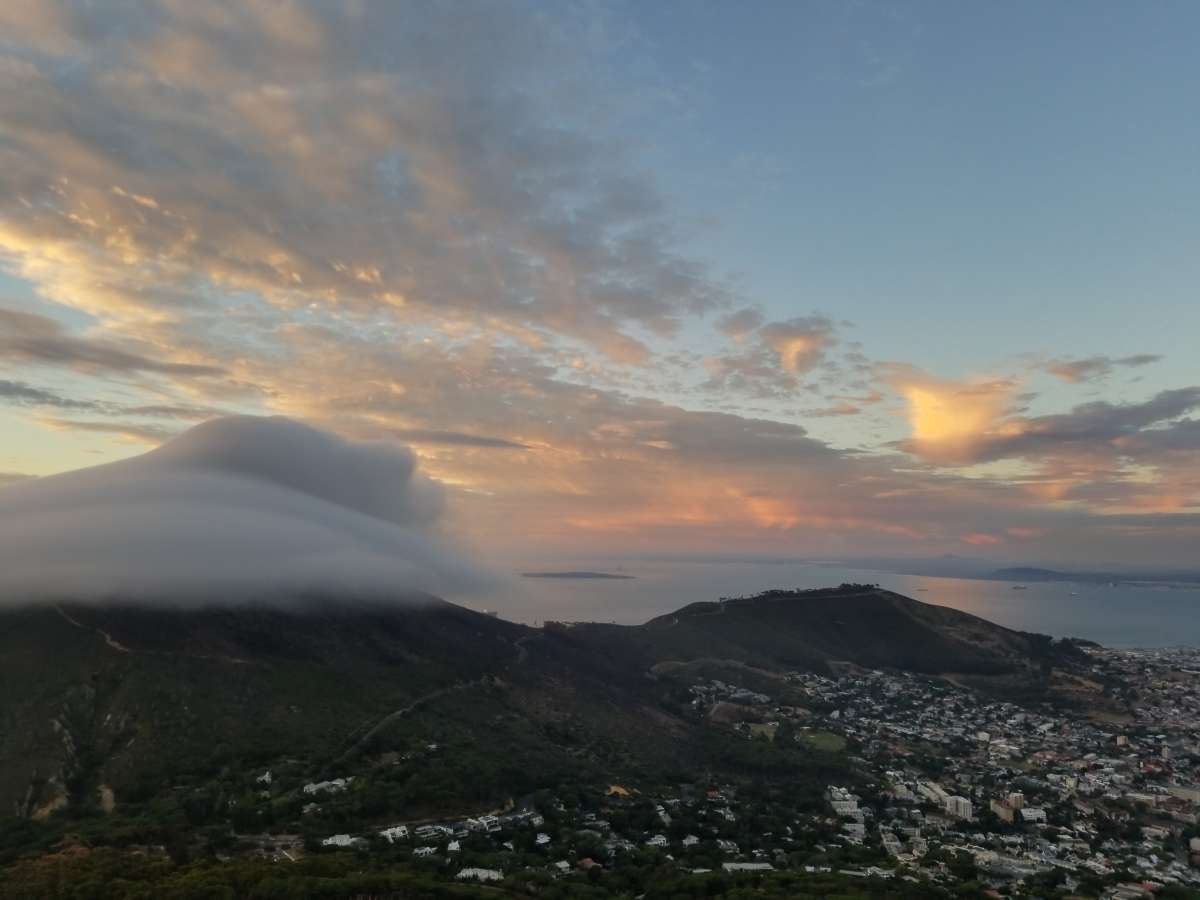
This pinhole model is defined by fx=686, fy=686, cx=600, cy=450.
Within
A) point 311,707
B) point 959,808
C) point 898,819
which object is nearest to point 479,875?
point 311,707

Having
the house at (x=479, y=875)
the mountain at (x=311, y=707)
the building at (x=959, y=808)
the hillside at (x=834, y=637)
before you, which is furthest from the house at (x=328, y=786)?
the hillside at (x=834, y=637)

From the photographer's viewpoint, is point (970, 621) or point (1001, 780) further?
point (970, 621)

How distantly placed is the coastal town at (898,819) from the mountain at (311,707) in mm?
5542

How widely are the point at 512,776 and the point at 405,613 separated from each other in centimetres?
5328

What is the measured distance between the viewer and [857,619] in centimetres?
15350

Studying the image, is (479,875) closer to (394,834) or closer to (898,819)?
(394,834)

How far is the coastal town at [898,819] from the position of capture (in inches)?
1651

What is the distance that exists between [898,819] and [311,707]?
53.7m

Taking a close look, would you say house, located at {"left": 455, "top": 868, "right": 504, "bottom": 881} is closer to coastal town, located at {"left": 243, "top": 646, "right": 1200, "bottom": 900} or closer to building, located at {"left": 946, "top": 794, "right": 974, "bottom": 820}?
coastal town, located at {"left": 243, "top": 646, "right": 1200, "bottom": 900}

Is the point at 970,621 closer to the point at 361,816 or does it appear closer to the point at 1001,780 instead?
the point at 1001,780

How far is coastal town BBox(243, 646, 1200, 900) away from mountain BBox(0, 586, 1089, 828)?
554cm

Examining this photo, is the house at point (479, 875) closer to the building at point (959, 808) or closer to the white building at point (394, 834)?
the white building at point (394, 834)

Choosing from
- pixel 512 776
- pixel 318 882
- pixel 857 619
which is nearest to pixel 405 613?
pixel 512 776

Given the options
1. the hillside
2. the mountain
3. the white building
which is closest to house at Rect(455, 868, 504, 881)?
the white building
